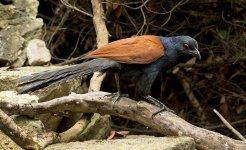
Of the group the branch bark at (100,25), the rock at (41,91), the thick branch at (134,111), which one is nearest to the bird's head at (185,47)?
the thick branch at (134,111)

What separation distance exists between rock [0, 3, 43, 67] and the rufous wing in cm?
113

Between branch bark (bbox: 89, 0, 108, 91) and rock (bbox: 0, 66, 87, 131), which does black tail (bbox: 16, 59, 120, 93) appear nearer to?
rock (bbox: 0, 66, 87, 131)

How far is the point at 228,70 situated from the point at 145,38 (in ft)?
8.13

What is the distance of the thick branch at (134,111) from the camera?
3.05 m

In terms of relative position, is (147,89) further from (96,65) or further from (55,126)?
(55,126)

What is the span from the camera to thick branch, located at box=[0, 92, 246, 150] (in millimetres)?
3047

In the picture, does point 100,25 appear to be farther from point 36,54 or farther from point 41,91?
point 41,91

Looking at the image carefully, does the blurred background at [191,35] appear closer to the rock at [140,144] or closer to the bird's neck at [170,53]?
the bird's neck at [170,53]

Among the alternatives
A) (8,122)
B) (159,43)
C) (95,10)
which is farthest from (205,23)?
(8,122)

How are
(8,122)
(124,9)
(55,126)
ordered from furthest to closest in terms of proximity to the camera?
(124,9) < (55,126) < (8,122)

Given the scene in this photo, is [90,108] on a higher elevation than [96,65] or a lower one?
lower

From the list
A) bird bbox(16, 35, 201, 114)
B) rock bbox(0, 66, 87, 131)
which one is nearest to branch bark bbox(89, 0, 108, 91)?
rock bbox(0, 66, 87, 131)

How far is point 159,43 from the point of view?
11.3 ft

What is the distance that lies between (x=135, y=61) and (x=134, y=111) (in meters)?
0.30
